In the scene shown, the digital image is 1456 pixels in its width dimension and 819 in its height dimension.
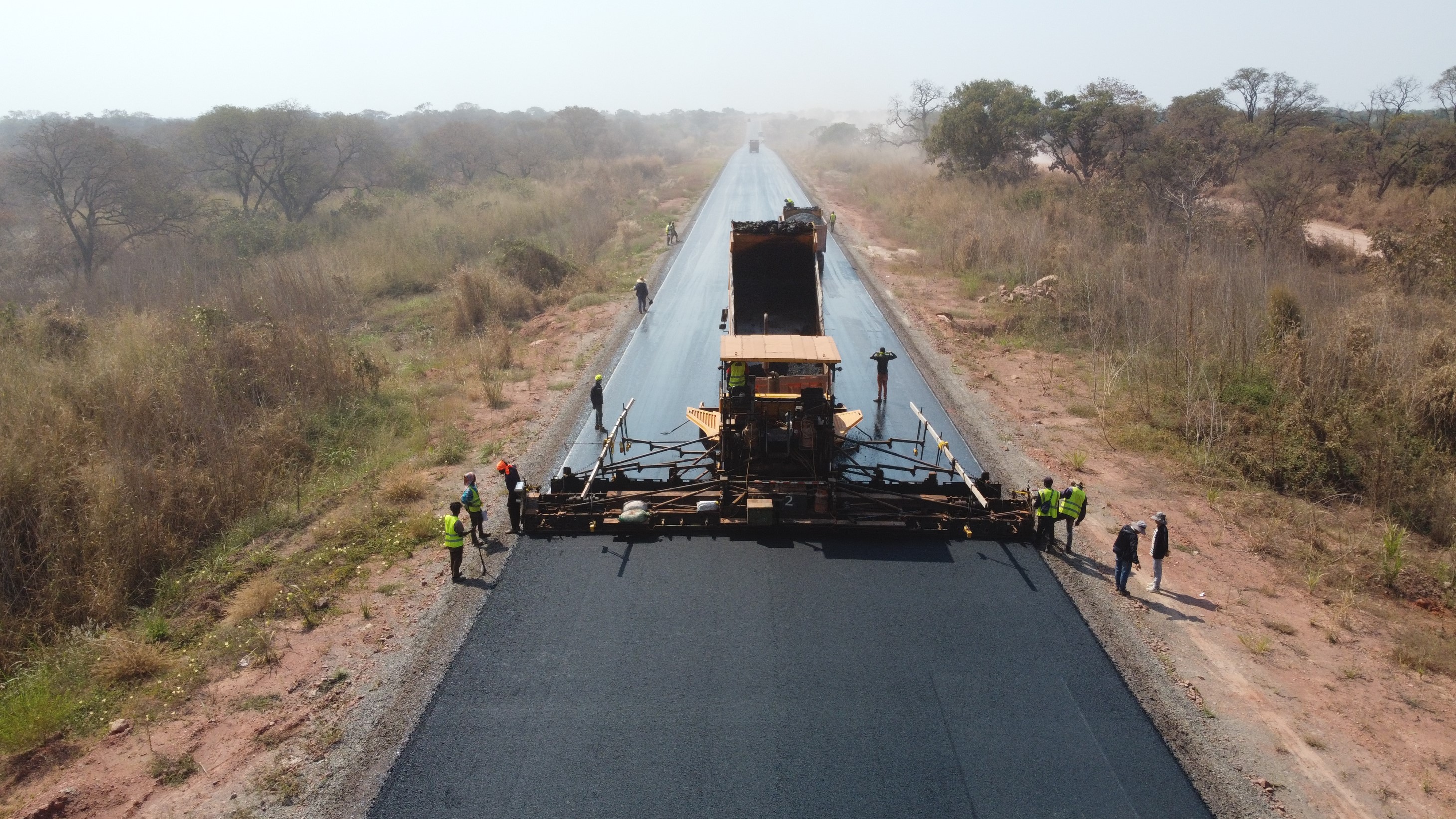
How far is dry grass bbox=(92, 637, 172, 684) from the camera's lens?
27.5 ft

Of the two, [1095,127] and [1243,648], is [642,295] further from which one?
[1095,127]

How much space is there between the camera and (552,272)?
28078 millimetres

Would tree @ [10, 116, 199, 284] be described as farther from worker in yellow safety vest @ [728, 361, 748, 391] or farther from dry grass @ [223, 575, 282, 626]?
worker in yellow safety vest @ [728, 361, 748, 391]

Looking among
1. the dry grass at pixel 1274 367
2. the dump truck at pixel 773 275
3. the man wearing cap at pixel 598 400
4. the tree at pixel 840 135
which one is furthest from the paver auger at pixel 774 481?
the tree at pixel 840 135

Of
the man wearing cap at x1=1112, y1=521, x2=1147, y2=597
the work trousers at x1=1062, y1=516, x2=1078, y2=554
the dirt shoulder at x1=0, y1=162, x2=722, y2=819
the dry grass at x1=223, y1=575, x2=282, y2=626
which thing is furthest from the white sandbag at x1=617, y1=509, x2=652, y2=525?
the man wearing cap at x1=1112, y1=521, x2=1147, y2=597

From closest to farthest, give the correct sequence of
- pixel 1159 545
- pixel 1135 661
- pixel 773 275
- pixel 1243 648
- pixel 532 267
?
pixel 1135 661
pixel 1243 648
pixel 1159 545
pixel 773 275
pixel 532 267

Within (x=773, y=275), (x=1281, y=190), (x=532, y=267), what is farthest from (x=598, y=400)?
(x=1281, y=190)

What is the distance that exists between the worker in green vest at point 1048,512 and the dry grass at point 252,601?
9.95 metres

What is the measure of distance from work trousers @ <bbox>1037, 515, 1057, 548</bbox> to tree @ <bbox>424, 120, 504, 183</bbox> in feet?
172

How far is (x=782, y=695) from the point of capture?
8.02 meters

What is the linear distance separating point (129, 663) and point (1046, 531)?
11.1 meters

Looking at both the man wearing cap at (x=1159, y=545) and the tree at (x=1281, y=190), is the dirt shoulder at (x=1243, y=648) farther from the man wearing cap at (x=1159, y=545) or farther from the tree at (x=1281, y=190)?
the tree at (x=1281, y=190)

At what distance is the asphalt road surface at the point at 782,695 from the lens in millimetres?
6887

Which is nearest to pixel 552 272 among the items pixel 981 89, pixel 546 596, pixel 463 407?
pixel 463 407
